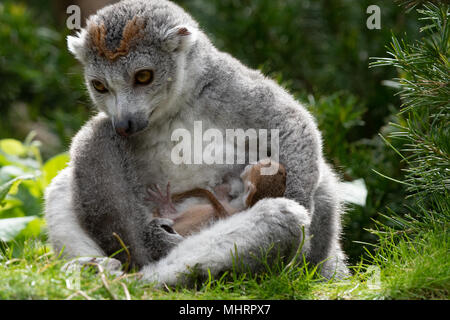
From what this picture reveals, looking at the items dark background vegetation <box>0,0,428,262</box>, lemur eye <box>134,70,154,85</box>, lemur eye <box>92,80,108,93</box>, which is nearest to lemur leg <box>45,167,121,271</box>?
lemur eye <box>92,80,108,93</box>

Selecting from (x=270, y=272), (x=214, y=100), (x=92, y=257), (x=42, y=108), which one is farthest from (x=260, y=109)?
(x=42, y=108)

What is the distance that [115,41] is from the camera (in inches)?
194

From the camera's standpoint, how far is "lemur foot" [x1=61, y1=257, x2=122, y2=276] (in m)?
4.41

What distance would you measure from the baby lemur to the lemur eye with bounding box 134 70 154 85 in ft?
2.93

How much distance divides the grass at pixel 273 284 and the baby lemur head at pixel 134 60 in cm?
127

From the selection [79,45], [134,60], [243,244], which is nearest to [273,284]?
[243,244]

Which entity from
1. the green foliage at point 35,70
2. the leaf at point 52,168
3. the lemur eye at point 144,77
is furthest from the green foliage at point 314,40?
the lemur eye at point 144,77

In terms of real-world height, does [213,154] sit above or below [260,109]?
below

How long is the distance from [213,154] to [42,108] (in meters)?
7.53

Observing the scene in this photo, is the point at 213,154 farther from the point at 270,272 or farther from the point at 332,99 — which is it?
the point at 332,99

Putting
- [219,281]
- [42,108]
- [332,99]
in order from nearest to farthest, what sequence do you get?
[219,281], [332,99], [42,108]

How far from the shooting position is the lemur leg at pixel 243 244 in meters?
4.41

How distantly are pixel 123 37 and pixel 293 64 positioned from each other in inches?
232

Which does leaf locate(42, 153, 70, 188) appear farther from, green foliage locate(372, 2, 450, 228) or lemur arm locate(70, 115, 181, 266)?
green foliage locate(372, 2, 450, 228)
